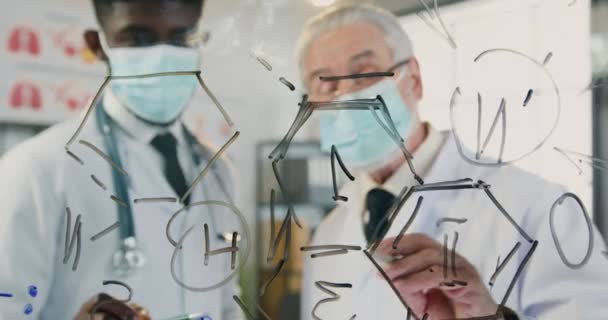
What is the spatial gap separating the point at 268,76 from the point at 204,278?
0.52 ft

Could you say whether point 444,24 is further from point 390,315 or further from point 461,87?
point 390,315

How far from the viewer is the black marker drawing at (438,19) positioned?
34cm

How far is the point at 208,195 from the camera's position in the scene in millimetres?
358

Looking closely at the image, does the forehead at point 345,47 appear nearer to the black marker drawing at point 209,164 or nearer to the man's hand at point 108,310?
the black marker drawing at point 209,164

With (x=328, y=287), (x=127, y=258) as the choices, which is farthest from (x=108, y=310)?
(x=328, y=287)

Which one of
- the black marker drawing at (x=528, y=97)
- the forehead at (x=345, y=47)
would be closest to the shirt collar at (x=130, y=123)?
the forehead at (x=345, y=47)

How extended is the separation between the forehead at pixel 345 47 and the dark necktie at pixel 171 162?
115 millimetres

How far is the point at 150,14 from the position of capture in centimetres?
34

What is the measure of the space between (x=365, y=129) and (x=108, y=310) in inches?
9.1

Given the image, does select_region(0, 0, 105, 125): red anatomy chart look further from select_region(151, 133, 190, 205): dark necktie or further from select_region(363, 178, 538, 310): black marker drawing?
select_region(363, 178, 538, 310): black marker drawing

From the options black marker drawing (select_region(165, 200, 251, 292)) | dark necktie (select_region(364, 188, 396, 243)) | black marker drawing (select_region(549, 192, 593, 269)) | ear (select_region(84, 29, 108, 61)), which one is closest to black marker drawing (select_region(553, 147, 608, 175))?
black marker drawing (select_region(549, 192, 593, 269))

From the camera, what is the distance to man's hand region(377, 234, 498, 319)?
1.11 feet

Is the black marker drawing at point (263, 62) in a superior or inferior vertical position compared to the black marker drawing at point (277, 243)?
superior

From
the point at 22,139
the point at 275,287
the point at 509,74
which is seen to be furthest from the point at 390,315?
the point at 22,139
